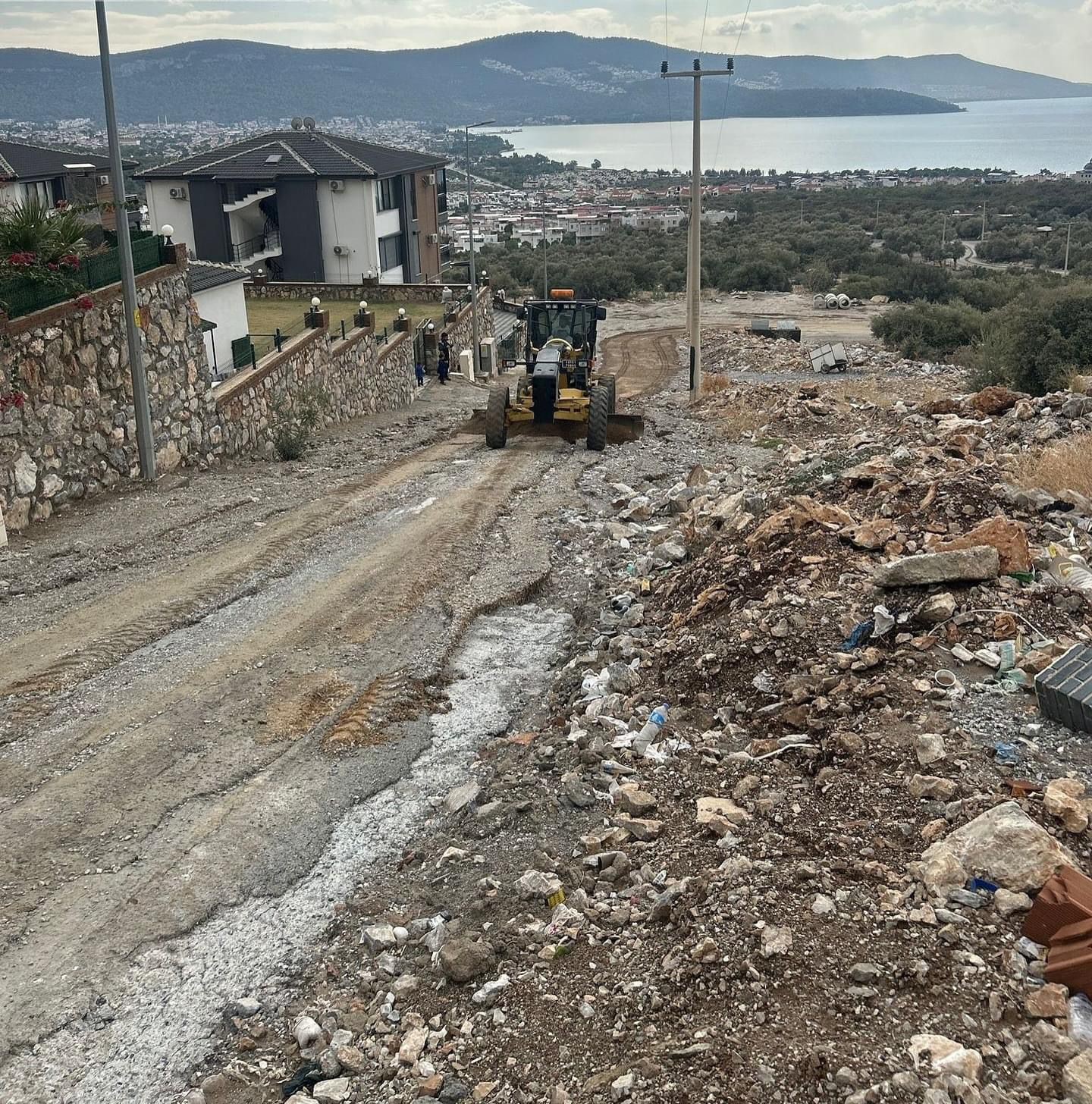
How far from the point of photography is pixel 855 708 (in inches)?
299

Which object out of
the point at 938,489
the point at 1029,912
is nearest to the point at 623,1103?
the point at 1029,912

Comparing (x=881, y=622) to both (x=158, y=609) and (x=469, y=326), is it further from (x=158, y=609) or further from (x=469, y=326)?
(x=469, y=326)

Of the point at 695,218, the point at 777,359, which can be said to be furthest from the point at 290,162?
the point at 695,218

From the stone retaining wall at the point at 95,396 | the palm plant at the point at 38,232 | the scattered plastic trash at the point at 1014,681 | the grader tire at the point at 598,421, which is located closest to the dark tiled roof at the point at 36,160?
the stone retaining wall at the point at 95,396

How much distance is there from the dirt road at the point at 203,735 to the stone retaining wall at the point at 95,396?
75cm

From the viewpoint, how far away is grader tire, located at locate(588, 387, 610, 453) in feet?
68.3

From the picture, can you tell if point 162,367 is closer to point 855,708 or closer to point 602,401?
point 602,401

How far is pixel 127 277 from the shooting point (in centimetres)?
1622

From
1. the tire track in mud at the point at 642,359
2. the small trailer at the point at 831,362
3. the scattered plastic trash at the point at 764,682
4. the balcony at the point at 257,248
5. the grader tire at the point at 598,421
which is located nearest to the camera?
the scattered plastic trash at the point at 764,682

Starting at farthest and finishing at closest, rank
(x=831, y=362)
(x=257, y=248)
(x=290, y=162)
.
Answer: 1. (x=257, y=248)
2. (x=290, y=162)
3. (x=831, y=362)

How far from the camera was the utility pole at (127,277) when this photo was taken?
15.3 meters

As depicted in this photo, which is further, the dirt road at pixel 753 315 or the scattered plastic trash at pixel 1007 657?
the dirt road at pixel 753 315

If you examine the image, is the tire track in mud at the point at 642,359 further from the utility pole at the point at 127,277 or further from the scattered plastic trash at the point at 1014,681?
the scattered plastic trash at the point at 1014,681

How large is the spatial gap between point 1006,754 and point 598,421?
583 inches
